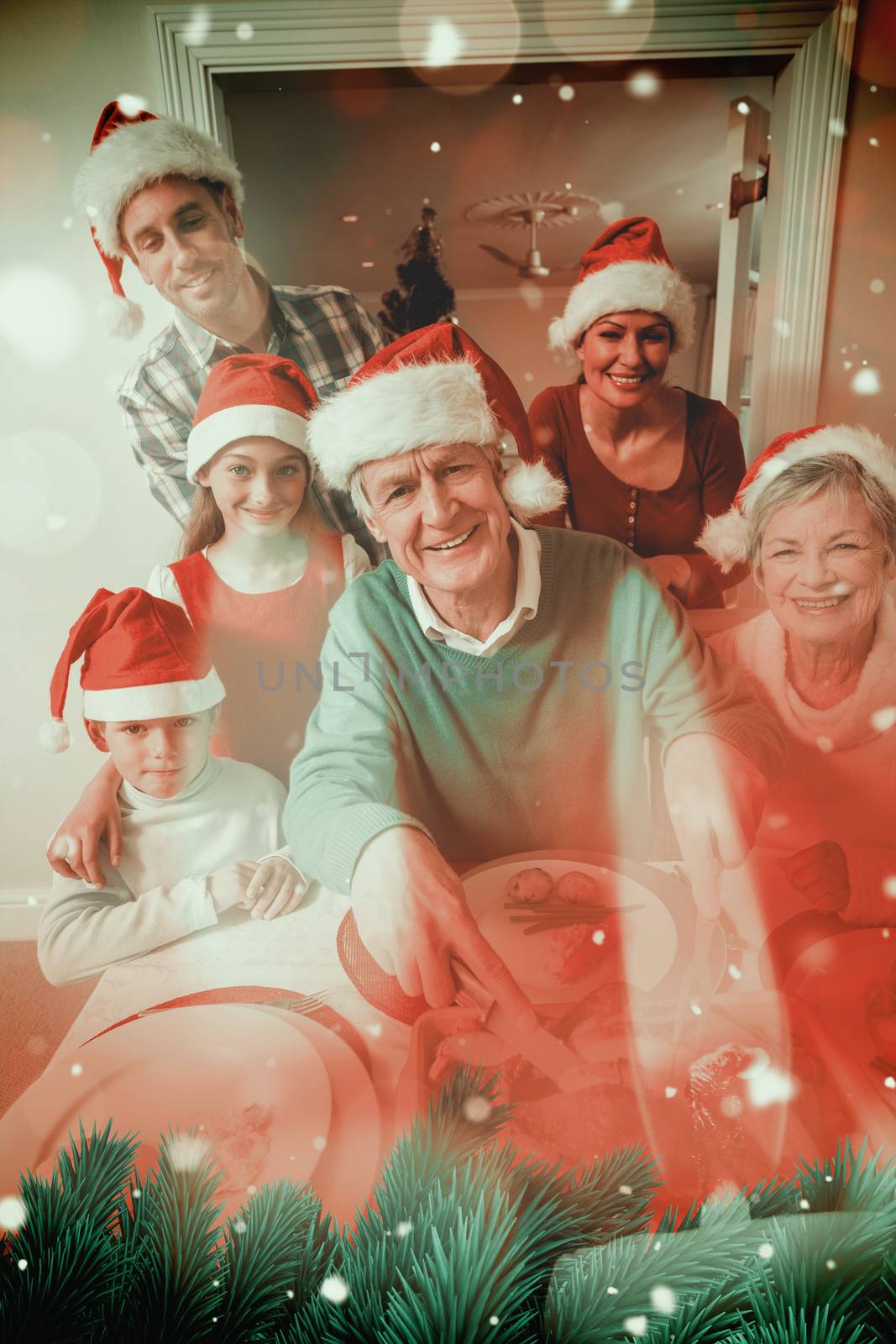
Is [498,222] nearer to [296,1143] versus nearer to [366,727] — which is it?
[366,727]

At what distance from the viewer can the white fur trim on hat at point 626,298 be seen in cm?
85

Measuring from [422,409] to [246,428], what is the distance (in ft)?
0.69

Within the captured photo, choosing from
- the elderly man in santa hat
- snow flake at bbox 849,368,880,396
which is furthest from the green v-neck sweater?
snow flake at bbox 849,368,880,396

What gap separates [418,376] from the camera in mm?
840

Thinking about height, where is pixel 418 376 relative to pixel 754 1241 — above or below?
above

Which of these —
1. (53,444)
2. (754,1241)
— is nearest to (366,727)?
(53,444)

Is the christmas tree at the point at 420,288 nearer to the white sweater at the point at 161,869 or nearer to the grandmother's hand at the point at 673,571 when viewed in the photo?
the grandmother's hand at the point at 673,571

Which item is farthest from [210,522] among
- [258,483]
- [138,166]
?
[138,166]

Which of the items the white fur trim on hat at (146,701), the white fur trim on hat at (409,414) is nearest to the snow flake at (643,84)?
the white fur trim on hat at (409,414)

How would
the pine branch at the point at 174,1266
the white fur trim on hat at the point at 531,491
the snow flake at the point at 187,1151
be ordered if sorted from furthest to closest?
the white fur trim on hat at the point at 531,491 < the snow flake at the point at 187,1151 < the pine branch at the point at 174,1266

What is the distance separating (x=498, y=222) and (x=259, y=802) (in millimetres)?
746

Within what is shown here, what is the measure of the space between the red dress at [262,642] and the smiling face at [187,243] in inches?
11.9

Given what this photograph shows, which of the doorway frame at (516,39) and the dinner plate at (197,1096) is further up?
the doorway frame at (516,39)

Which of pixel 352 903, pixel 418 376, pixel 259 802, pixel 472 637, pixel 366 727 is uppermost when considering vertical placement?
pixel 418 376
